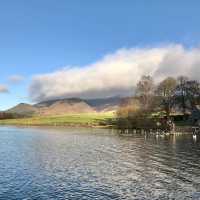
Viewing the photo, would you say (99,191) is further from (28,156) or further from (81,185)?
(28,156)

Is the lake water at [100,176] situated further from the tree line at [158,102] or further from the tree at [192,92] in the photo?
the tree at [192,92]

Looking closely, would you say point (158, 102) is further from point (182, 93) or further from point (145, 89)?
point (182, 93)

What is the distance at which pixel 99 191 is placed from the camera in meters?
37.0

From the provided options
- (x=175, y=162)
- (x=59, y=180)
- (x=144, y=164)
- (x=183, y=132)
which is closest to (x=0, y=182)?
(x=59, y=180)

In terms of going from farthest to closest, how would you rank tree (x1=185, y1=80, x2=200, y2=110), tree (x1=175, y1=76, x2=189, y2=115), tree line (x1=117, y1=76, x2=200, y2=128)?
tree (x1=185, y1=80, x2=200, y2=110) < tree (x1=175, y1=76, x2=189, y2=115) < tree line (x1=117, y1=76, x2=200, y2=128)

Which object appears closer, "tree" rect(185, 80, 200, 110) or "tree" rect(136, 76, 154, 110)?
"tree" rect(136, 76, 154, 110)

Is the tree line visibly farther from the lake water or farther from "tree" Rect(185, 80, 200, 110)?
the lake water

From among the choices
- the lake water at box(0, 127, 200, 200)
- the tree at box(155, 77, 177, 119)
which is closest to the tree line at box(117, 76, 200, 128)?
the tree at box(155, 77, 177, 119)

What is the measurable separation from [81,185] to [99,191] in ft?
10.9

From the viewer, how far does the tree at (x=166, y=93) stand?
525ft

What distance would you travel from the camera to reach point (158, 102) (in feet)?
507

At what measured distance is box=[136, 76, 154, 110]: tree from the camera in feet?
518

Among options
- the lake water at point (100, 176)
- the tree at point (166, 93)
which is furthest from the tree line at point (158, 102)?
the lake water at point (100, 176)

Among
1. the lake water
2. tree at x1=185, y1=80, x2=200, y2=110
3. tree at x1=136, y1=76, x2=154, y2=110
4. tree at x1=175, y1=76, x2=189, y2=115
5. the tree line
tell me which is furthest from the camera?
tree at x1=185, y1=80, x2=200, y2=110
